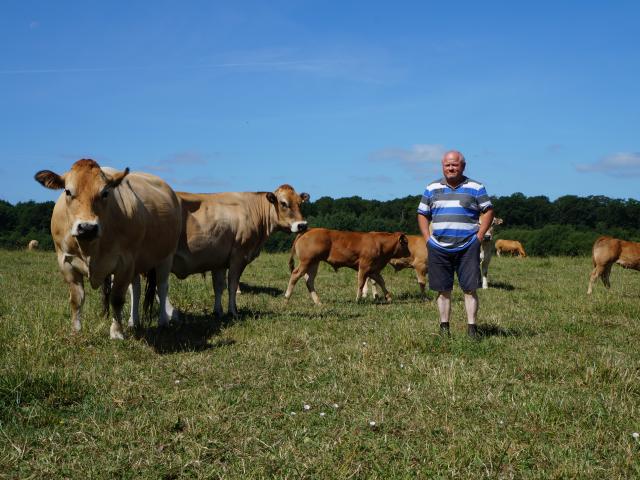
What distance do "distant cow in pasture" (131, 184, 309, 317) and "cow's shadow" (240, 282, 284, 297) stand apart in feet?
8.93

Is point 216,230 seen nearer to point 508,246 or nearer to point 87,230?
point 87,230

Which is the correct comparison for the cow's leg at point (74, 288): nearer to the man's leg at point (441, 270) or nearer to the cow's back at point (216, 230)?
the cow's back at point (216, 230)

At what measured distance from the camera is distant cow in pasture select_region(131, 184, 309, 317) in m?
9.48

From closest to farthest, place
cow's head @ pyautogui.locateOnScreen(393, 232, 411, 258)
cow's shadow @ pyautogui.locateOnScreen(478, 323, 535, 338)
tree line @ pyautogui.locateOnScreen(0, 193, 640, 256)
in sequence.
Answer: cow's shadow @ pyautogui.locateOnScreen(478, 323, 535, 338)
cow's head @ pyautogui.locateOnScreen(393, 232, 411, 258)
tree line @ pyautogui.locateOnScreen(0, 193, 640, 256)

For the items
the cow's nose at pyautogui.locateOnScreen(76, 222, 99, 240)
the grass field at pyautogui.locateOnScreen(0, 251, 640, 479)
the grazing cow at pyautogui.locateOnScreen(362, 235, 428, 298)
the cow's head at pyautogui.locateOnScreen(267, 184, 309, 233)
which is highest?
the cow's head at pyautogui.locateOnScreen(267, 184, 309, 233)

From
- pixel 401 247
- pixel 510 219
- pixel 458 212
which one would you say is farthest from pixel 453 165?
pixel 510 219

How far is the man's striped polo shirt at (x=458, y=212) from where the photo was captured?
23.2 ft

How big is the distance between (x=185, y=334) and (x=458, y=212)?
3.70 m

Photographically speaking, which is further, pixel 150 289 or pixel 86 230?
pixel 150 289

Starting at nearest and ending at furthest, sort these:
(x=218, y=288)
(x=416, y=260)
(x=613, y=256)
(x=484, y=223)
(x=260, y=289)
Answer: (x=484, y=223), (x=218, y=288), (x=260, y=289), (x=416, y=260), (x=613, y=256)

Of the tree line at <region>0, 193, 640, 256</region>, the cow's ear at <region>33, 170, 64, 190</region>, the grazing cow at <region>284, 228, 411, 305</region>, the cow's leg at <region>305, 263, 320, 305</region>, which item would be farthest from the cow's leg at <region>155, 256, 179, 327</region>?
the tree line at <region>0, 193, 640, 256</region>

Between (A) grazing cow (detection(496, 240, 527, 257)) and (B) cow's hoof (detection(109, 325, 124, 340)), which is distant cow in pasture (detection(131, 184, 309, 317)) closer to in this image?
(B) cow's hoof (detection(109, 325, 124, 340))

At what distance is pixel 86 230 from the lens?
6000 millimetres

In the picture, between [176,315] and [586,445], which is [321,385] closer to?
[586,445]
